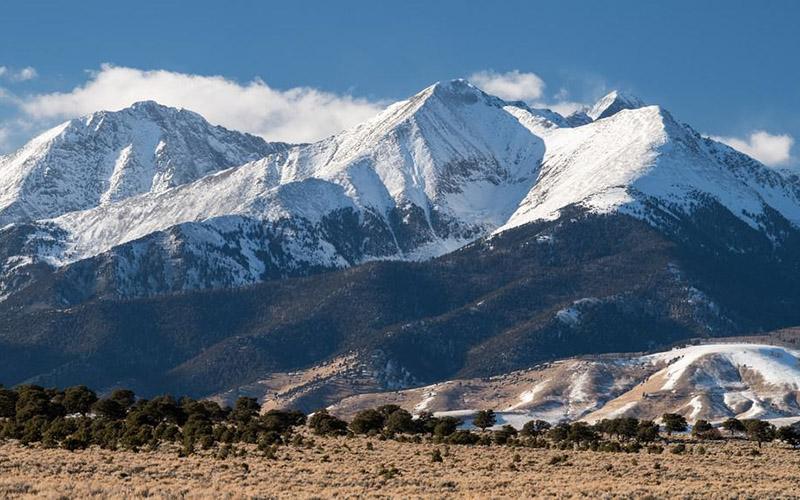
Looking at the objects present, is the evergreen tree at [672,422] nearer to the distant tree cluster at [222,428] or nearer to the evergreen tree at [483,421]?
the distant tree cluster at [222,428]

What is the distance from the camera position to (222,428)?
133 m

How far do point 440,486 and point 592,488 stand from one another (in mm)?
10543

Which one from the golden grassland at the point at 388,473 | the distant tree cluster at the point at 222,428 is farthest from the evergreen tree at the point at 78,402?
the golden grassland at the point at 388,473

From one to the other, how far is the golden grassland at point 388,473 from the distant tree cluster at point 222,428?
3.64 metres

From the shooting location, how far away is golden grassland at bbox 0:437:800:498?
9662 centimetres

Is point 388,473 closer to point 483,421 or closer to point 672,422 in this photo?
point 483,421

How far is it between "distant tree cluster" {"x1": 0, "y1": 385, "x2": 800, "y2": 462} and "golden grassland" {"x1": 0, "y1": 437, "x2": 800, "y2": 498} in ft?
11.9

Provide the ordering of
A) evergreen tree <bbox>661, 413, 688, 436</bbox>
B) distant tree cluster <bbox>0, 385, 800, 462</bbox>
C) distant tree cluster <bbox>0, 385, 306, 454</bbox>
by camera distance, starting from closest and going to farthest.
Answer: distant tree cluster <bbox>0, 385, 306, 454</bbox> → distant tree cluster <bbox>0, 385, 800, 462</bbox> → evergreen tree <bbox>661, 413, 688, 436</bbox>

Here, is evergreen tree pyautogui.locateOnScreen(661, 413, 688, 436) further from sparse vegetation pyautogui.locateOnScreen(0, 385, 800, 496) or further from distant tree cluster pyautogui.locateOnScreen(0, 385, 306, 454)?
distant tree cluster pyautogui.locateOnScreen(0, 385, 306, 454)

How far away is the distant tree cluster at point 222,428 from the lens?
414 ft

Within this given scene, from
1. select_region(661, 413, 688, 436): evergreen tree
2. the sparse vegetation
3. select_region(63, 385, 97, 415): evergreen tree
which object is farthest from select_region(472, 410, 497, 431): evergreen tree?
select_region(63, 385, 97, 415): evergreen tree

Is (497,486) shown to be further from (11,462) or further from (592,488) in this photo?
(11,462)

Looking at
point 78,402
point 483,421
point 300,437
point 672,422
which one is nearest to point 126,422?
point 78,402

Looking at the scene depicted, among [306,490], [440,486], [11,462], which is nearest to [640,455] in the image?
[440,486]
